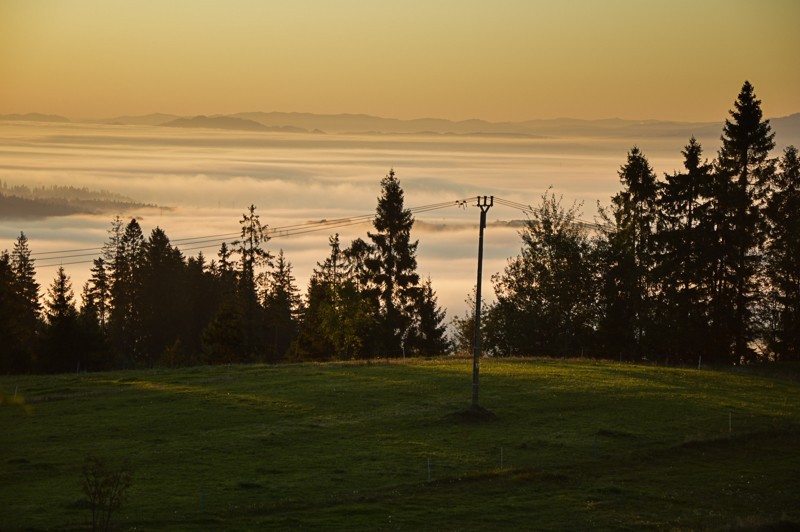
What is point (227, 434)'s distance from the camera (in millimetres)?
53438

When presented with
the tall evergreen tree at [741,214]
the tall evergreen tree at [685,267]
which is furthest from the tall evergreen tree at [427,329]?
the tall evergreen tree at [741,214]

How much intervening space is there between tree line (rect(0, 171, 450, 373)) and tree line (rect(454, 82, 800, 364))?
14.9 meters

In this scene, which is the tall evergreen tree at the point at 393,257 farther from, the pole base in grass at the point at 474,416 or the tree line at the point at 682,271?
the pole base in grass at the point at 474,416

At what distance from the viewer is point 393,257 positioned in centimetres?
11575

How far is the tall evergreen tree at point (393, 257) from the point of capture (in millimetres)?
115250

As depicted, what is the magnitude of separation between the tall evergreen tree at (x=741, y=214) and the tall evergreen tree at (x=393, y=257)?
38663mm

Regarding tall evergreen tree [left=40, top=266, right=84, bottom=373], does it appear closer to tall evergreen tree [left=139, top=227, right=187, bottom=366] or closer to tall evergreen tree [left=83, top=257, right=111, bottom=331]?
tall evergreen tree [left=139, top=227, right=187, bottom=366]

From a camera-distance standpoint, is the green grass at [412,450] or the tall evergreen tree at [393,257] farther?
the tall evergreen tree at [393,257]

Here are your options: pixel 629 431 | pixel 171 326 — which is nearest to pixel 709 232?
pixel 629 431

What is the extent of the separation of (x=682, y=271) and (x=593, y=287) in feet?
34.9

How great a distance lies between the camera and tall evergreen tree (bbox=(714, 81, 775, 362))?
94.1m

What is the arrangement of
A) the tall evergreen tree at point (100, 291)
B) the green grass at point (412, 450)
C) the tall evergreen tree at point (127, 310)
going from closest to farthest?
the green grass at point (412, 450)
the tall evergreen tree at point (127, 310)
the tall evergreen tree at point (100, 291)

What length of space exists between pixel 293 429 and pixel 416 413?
8724 millimetres

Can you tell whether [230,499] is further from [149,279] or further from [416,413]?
[149,279]
